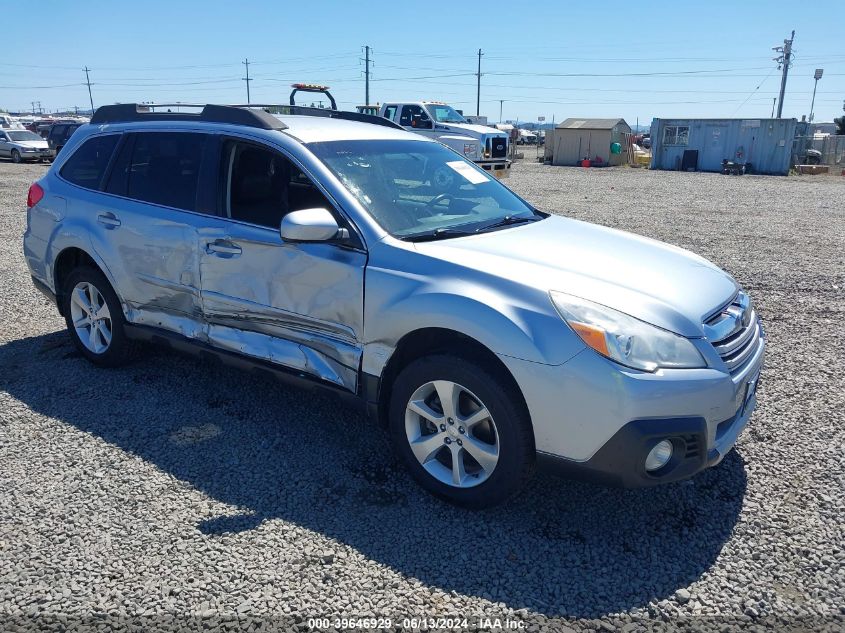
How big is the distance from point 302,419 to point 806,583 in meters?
2.87

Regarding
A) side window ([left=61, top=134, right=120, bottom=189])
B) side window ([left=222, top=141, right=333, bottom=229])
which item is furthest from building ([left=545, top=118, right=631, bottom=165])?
side window ([left=222, top=141, right=333, bottom=229])

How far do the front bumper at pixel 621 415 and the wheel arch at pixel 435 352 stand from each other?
4.5 inches

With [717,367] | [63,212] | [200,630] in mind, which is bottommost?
[200,630]

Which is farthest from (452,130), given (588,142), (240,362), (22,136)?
(22,136)

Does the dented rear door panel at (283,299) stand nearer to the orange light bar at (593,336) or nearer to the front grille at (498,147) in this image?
the orange light bar at (593,336)

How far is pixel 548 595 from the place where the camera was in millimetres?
2762

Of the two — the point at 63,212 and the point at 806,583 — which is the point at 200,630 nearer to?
the point at 806,583

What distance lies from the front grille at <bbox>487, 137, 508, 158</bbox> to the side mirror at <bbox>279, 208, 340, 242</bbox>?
20.2 meters

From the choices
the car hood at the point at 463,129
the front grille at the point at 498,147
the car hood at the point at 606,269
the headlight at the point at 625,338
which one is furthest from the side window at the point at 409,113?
the headlight at the point at 625,338

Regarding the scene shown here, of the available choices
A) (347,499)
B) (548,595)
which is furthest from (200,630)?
(548,595)

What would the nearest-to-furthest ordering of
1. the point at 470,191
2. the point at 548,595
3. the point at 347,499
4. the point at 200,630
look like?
the point at 200,630
the point at 548,595
the point at 347,499
the point at 470,191

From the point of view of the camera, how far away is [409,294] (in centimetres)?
327

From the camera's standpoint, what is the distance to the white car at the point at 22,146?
30.3 metres

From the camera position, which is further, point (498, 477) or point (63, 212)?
point (63, 212)
